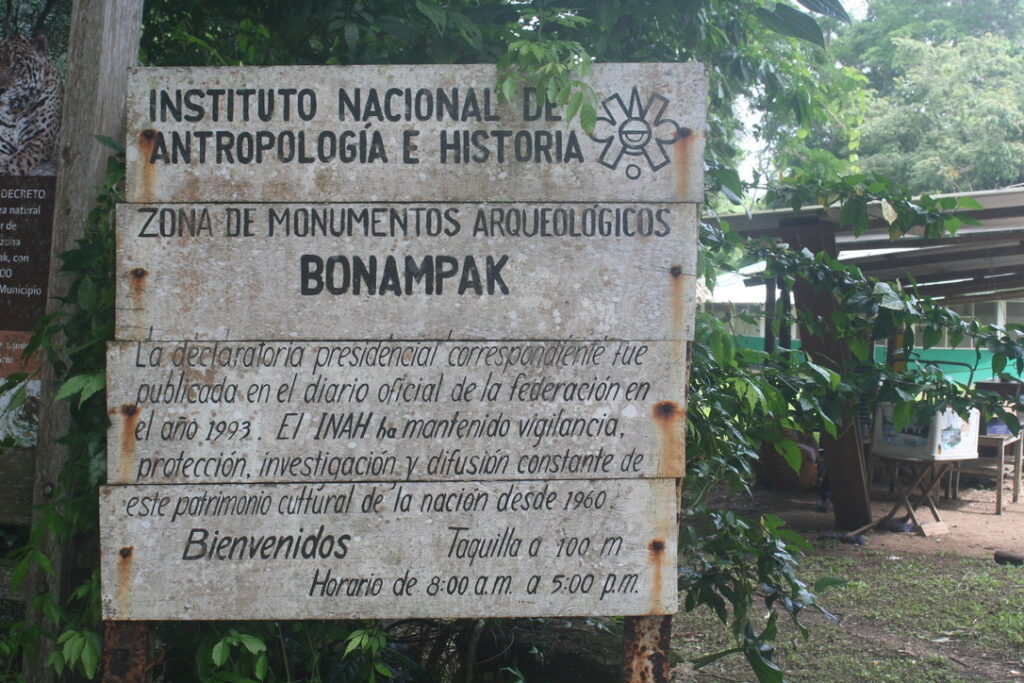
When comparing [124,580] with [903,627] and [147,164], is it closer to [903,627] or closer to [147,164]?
[147,164]

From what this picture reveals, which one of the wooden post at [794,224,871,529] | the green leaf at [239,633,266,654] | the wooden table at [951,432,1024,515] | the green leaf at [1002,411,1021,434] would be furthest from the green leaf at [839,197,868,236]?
the wooden table at [951,432,1024,515]

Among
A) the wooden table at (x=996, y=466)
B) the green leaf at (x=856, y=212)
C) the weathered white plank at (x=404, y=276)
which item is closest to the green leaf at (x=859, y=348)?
the green leaf at (x=856, y=212)

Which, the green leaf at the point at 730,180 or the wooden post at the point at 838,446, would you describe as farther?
the wooden post at the point at 838,446

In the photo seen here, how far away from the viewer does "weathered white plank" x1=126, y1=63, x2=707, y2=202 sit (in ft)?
6.92

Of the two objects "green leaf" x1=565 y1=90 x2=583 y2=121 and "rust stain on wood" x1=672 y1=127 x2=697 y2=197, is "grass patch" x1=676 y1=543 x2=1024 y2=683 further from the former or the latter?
"green leaf" x1=565 y1=90 x2=583 y2=121

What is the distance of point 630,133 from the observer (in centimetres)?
212

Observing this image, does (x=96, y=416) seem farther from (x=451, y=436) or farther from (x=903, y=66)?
(x=903, y=66)

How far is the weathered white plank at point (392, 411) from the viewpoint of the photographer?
2.08 metres

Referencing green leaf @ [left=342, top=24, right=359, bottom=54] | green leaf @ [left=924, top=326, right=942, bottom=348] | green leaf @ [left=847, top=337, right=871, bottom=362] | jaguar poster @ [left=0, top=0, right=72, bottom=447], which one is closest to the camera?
green leaf @ [left=342, top=24, right=359, bottom=54]

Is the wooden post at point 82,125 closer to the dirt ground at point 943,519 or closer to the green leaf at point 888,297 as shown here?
the green leaf at point 888,297

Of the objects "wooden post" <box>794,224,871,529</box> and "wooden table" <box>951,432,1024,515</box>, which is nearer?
"wooden post" <box>794,224,871,529</box>

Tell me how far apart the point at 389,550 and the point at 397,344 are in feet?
1.48

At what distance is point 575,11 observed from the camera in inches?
118

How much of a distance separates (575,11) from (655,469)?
1.59 m
